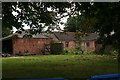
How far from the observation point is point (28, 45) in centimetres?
4194

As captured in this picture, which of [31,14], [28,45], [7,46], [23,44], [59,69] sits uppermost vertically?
[31,14]

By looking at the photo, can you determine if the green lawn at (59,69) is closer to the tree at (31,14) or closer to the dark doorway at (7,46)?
the tree at (31,14)

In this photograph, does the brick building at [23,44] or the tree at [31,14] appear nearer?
the tree at [31,14]

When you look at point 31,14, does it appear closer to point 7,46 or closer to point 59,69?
point 59,69

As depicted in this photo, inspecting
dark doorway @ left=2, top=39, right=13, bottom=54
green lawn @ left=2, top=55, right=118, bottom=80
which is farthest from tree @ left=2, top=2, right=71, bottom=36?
dark doorway @ left=2, top=39, right=13, bottom=54

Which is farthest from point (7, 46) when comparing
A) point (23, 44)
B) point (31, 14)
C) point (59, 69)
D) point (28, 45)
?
point (59, 69)

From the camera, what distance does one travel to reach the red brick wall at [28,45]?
40.6m

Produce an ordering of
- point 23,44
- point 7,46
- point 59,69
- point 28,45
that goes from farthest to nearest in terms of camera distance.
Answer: point 7,46 → point 28,45 → point 23,44 → point 59,69

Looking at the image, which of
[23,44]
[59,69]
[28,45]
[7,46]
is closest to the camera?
[59,69]

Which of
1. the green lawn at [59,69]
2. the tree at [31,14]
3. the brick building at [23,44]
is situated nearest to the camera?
the green lawn at [59,69]

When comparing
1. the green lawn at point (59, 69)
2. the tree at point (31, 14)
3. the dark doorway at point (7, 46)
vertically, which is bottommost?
the green lawn at point (59, 69)

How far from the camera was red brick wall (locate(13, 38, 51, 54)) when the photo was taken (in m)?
40.6

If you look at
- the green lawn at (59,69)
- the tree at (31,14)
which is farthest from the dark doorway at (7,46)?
the tree at (31,14)

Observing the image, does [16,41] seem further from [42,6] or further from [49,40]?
[42,6]
